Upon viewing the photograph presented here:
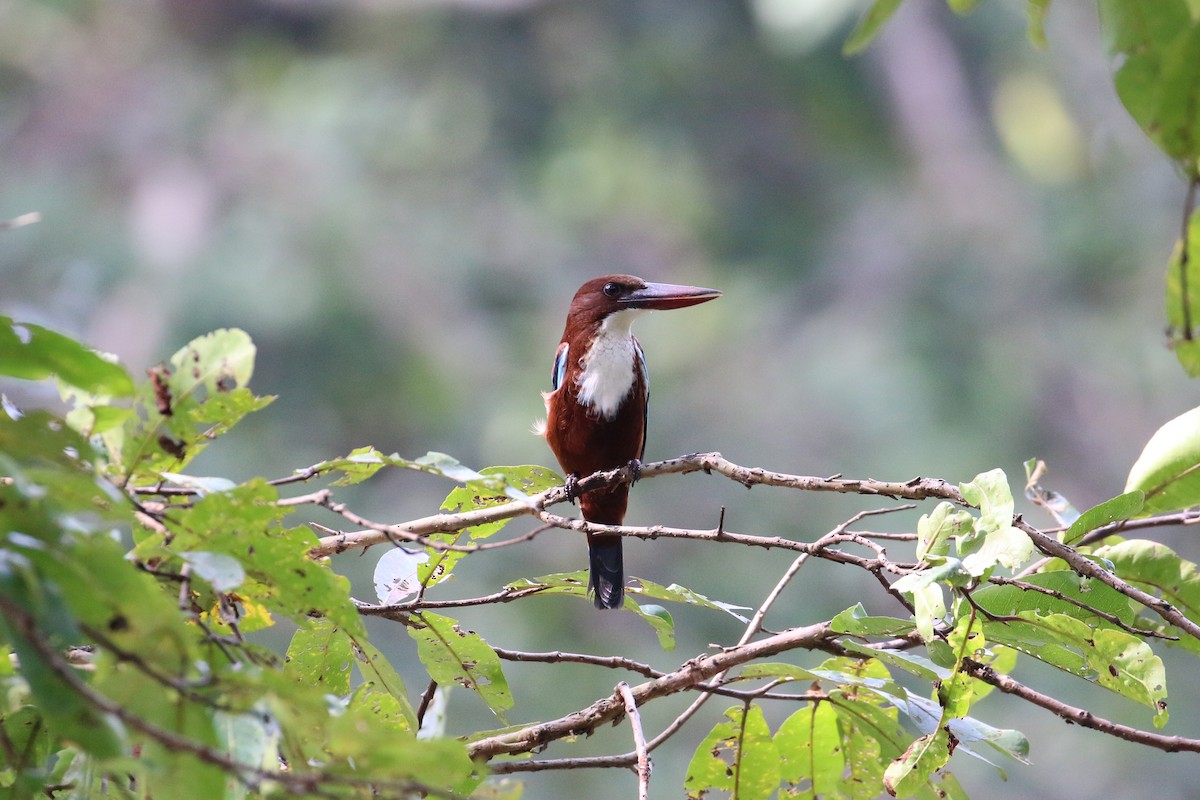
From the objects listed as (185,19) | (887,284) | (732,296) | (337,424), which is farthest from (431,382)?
(185,19)

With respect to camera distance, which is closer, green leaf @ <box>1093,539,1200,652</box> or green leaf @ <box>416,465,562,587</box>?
green leaf @ <box>1093,539,1200,652</box>

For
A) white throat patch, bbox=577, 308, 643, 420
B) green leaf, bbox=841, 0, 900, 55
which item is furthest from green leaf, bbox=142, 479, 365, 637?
white throat patch, bbox=577, 308, 643, 420

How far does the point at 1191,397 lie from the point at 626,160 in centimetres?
510

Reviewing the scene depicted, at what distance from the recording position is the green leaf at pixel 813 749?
1.43m

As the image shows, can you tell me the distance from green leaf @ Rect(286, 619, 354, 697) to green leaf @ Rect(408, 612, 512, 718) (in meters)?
0.11

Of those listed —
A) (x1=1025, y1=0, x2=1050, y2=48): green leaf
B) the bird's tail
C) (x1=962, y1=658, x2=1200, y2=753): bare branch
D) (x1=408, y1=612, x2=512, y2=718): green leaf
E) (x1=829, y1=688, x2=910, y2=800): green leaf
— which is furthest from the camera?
the bird's tail

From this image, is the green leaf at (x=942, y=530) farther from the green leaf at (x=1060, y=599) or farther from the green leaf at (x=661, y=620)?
the green leaf at (x=661, y=620)

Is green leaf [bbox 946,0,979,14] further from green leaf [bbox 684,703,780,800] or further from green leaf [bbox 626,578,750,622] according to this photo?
green leaf [bbox 684,703,780,800]

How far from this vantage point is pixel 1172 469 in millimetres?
1424

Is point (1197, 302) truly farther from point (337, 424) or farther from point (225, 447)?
point (337, 424)

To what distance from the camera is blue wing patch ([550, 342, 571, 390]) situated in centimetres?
328

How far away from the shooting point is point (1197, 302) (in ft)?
2.81

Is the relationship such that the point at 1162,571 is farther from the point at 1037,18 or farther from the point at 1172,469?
the point at 1037,18

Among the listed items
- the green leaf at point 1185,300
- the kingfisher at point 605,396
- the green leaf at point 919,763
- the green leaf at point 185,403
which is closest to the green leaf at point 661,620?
the green leaf at point 919,763
